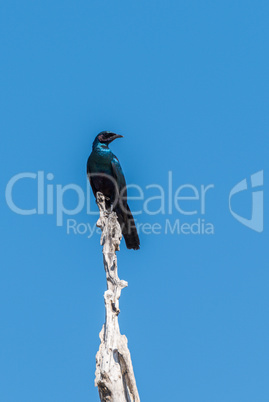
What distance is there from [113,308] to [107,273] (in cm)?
51

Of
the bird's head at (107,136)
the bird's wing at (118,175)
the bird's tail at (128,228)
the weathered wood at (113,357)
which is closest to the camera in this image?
the weathered wood at (113,357)

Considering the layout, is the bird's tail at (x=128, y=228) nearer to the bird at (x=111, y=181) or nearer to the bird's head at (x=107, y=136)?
the bird at (x=111, y=181)

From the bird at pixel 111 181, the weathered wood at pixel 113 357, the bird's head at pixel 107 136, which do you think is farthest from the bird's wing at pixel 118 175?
the weathered wood at pixel 113 357

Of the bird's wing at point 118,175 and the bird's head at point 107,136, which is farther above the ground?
the bird's head at point 107,136

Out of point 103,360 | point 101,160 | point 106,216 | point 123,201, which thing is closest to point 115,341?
point 103,360

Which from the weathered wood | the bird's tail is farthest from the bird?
the weathered wood

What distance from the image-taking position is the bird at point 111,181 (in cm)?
1095

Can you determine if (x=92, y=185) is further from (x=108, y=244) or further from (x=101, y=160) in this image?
(x=108, y=244)

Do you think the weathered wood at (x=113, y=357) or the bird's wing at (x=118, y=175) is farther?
the bird's wing at (x=118, y=175)

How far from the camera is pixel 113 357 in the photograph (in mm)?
8711

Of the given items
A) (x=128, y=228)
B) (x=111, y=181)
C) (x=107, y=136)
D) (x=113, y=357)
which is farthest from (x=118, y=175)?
(x=113, y=357)

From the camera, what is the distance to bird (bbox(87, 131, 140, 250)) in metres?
10.9

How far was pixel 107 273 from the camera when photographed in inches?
369

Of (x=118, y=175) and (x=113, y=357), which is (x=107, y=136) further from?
(x=113, y=357)
